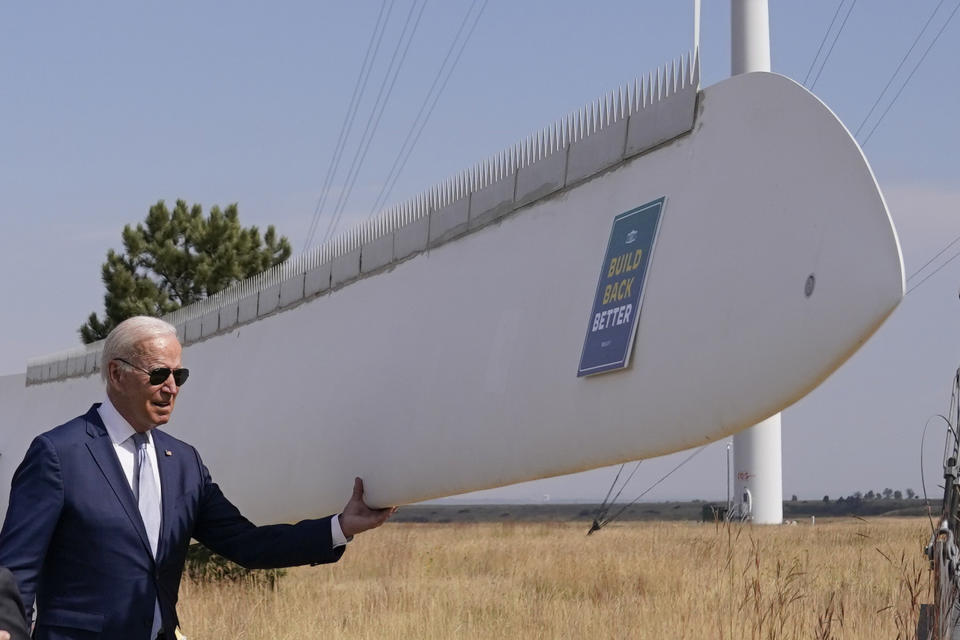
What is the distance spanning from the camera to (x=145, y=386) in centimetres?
377

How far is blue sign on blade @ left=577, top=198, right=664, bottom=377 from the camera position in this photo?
15.8 feet

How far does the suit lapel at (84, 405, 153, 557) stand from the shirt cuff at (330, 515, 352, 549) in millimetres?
798

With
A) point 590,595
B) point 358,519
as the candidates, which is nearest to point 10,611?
point 358,519

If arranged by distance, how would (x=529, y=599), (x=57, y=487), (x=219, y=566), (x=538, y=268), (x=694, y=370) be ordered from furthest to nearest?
(x=219, y=566), (x=529, y=599), (x=538, y=268), (x=694, y=370), (x=57, y=487)

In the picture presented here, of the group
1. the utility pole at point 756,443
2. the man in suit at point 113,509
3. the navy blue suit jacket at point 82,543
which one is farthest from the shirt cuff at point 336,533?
the utility pole at point 756,443

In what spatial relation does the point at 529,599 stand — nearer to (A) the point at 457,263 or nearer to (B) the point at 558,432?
(A) the point at 457,263

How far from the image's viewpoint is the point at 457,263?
21.6ft

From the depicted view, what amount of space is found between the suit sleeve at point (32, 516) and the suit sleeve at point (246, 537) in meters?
0.63

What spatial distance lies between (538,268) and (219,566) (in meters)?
10.3

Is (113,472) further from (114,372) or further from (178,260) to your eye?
(178,260)

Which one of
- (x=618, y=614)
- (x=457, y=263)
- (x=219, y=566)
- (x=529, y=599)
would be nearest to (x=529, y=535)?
(x=219, y=566)

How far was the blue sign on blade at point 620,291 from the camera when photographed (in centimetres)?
481

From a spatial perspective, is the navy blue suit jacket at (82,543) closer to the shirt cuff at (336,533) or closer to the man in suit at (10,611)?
the man in suit at (10,611)

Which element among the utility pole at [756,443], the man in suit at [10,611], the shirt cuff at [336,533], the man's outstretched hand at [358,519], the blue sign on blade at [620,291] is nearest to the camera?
the man in suit at [10,611]
